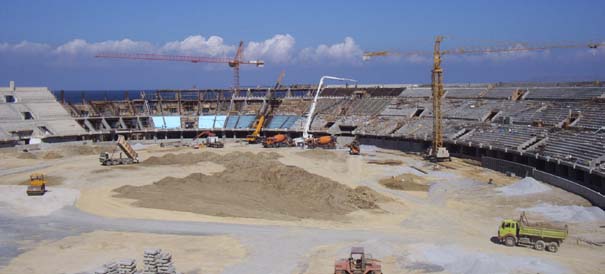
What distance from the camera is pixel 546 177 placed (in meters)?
51.4

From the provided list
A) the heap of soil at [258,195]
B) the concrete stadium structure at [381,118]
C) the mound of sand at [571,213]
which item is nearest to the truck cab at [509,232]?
the mound of sand at [571,213]

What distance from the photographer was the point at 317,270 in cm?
2905

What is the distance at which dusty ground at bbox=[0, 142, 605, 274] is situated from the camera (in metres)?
30.2

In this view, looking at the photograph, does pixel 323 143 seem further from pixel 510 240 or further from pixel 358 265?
pixel 358 265

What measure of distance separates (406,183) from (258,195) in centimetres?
1394

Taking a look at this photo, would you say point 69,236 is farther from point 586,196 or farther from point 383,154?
point 383,154

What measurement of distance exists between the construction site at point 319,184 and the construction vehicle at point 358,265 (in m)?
0.13

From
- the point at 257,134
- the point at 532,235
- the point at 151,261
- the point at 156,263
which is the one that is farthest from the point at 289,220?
the point at 257,134

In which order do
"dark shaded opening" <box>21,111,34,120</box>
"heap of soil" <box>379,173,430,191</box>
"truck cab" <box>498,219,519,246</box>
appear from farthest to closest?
"dark shaded opening" <box>21,111,34,120</box> < "heap of soil" <box>379,173,430,191</box> < "truck cab" <box>498,219,519,246</box>

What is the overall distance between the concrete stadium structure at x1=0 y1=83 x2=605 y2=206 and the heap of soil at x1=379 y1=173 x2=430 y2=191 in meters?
11.1

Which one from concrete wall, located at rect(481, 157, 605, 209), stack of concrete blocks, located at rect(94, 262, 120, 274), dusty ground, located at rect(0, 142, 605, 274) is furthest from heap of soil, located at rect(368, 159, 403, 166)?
stack of concrete blocks, located at rect(94, 262, 120, 274)

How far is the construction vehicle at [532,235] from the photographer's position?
3150cm

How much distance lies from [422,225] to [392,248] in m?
6.69

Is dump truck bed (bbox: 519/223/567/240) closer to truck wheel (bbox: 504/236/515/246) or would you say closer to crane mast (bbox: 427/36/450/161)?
truck wheel (bbox: 504/236/515/246)
